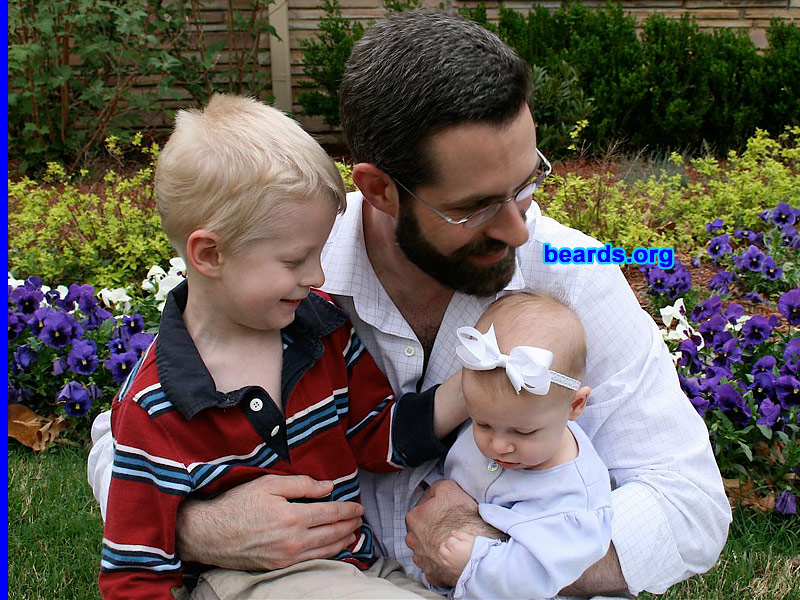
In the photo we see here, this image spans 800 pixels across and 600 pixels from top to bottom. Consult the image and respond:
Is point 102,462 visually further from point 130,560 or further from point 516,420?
point 516,420

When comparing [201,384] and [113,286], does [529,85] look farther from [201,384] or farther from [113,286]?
[113,286]

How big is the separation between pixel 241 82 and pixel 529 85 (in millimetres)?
6541

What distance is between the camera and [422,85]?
1967 millimetres

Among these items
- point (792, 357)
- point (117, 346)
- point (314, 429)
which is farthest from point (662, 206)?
point (314, 429)

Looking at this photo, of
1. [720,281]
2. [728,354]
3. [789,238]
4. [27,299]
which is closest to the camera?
[728,354]

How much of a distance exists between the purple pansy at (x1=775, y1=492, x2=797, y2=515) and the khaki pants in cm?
170

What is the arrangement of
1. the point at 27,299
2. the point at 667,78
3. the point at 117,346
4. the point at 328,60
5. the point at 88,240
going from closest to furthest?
the point at 117,346, the point at 27,299, the point at 88,240, the point at 667,78, the point at 328,60

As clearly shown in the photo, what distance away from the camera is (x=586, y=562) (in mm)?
1802

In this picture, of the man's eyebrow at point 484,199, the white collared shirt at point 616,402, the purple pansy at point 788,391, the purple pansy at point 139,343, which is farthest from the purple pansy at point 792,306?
the purple pansy at point 139,343

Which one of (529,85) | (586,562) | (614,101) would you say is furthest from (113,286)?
(614,101)

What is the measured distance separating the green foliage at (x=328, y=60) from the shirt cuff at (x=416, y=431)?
19.9 feet

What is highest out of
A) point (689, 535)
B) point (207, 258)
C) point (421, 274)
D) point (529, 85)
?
point (529, 85)

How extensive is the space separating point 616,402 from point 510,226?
1.55 ft

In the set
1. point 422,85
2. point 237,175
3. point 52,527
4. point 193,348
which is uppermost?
point 422,85
